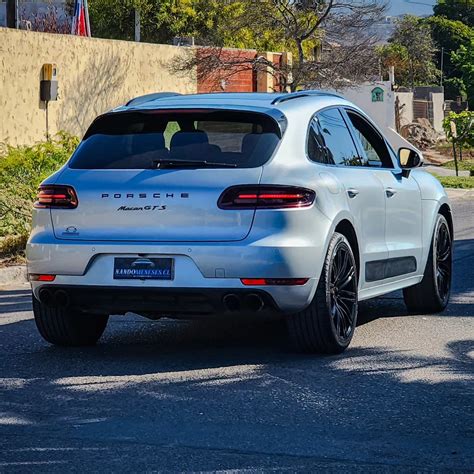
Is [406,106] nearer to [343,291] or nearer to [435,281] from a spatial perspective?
[435,281]

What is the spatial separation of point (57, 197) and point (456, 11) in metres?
111

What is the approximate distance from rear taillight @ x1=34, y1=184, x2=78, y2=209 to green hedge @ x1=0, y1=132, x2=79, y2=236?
661cm

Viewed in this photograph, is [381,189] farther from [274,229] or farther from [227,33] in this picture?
[227,33]

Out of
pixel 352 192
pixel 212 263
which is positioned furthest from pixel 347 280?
pixel 212 263

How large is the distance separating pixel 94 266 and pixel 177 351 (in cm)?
98

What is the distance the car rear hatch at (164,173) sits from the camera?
7.94m

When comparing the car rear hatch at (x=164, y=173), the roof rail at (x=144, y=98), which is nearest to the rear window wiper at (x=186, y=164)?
the car rear hatch at (x=164, y=173)

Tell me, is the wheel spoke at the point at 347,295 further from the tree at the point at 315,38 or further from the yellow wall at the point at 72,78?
the tree at the point at 315,38

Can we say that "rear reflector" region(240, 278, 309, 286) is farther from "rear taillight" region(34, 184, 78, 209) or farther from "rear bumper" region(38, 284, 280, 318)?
"rear taillight" region(34, 184, 78, 209)

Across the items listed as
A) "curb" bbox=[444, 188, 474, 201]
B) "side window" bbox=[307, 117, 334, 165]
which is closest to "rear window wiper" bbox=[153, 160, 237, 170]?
"side window" bbox=[307, 117, 334, 165]

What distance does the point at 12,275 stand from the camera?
13.5m

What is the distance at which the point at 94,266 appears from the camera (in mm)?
8102

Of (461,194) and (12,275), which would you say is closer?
(12,275)

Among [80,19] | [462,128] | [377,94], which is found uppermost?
[80,19]
